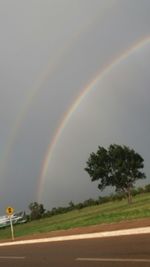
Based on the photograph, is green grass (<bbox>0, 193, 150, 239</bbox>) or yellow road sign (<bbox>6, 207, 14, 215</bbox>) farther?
yellow road sign (<bbox>6, 207, 14, 215</bbox>)

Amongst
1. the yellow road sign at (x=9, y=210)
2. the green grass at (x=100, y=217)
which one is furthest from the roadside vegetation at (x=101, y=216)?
the yellow road sign at (x=9, y=210)

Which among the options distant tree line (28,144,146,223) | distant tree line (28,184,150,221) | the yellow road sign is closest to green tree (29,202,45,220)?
distant tree line (28,184,150,221)

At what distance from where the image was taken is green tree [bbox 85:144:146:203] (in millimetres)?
68812

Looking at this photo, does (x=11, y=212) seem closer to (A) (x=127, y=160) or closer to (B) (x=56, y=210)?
Result: (A) (x=127, y=160)

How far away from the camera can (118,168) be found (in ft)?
227

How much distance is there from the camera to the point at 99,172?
6950 cm

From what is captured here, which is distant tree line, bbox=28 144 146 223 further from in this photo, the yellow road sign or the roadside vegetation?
the yellow road sign

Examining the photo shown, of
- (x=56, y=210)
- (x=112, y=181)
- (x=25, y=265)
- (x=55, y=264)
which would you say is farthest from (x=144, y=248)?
(x=56, y=210)

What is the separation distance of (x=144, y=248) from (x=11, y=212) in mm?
26458

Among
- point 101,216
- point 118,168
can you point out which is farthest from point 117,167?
point 101,216

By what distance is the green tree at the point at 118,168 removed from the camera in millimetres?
68812

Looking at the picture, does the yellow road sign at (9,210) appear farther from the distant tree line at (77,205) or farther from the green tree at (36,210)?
the green tree at (36,210)

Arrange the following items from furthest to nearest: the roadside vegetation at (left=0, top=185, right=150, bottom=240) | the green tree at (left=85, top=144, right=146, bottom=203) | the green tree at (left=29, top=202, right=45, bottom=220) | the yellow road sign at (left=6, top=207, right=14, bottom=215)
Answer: the green tree at (left=29, top=202, right=45, bottom=220) → the green tree at (left=85, top=144, right=146, bottom=203) → the yellow road sign at (left=6, top=207, right=14, bottom=215) → the roadside vegetation at (left=0, top=185, right=150, bottom=240)

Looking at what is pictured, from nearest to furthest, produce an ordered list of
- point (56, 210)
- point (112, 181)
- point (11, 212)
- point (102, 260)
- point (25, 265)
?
point (102, 260) → point (25, 265) → point (11, 212) → point (112, 181) → point (56, 210)
